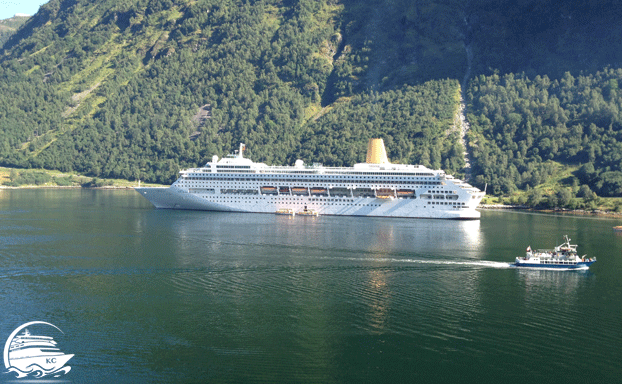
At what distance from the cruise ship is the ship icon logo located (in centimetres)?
6565

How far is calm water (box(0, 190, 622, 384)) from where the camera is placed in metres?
30.4

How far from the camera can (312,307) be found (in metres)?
39.6

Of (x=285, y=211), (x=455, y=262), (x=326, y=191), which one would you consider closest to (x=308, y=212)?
(x=285, y=211)

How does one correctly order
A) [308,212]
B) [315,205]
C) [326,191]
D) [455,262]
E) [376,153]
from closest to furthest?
1. [455,262]
2. [308,212]
3. [326,191]
4. [315,205]
5. [376,153]

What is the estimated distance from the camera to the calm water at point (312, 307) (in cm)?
3039

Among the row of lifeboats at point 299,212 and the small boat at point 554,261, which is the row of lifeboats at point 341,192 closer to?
the row of lifeboats at point 299,212

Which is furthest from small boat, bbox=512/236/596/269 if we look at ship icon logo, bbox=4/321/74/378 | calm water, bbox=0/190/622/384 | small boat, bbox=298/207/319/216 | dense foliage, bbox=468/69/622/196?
dense foliage, bbox=468/69/622/196

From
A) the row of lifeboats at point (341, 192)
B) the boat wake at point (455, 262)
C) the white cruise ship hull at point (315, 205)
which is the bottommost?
the boat wake at point (455, 262)

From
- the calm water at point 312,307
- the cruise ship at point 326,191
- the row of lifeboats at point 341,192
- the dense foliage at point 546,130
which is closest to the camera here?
the calm water at point 312,307

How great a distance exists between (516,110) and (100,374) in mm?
152345

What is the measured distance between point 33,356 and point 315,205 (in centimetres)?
6800

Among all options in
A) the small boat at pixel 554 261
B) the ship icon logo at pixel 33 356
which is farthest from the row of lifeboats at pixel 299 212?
the ship icon logo at pixel 33 356

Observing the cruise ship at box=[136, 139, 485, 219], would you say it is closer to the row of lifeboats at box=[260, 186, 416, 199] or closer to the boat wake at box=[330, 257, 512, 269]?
the row of lifeboats at box=[260, 186, 416, 199]

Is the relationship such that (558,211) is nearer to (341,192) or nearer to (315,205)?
(341,192)
